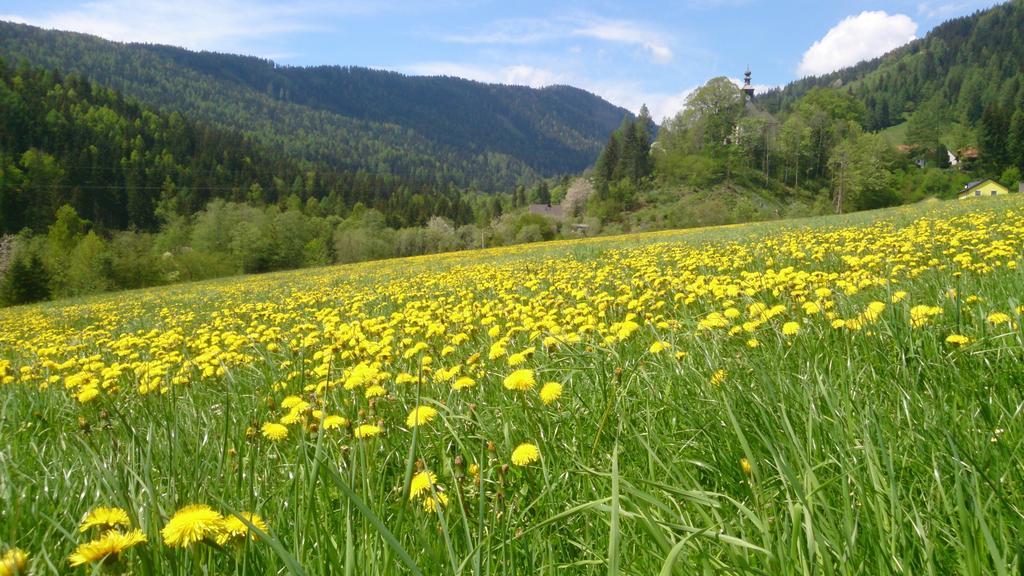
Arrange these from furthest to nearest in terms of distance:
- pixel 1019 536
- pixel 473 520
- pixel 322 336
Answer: pixel 322 336, pixel 473 520, pixel 1019 536

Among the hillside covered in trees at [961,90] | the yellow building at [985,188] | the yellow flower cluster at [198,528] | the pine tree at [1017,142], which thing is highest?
the hillside covered in trees at [961,90]

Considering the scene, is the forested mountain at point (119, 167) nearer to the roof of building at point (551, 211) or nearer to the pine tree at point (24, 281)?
the roof of building at point (551, 211)

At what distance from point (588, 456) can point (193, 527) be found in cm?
111

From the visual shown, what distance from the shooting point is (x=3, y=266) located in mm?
42906

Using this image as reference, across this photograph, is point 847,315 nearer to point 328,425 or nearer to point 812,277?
point 812,277

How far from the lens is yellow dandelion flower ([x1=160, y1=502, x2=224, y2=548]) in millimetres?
951

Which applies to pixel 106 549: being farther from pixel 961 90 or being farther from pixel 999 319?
pixel 961 90

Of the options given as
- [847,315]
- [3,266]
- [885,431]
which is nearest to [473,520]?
[885,431]

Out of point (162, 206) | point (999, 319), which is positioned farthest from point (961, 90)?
point (162, 206)

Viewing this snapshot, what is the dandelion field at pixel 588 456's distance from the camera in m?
0.99

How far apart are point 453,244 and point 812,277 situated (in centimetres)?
7266

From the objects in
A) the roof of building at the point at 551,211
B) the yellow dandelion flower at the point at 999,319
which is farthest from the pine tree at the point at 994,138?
the yellow dandelion flower at the point at 999,319

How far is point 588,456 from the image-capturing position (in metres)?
1.71

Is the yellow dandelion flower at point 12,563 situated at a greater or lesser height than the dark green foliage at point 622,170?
lesser
